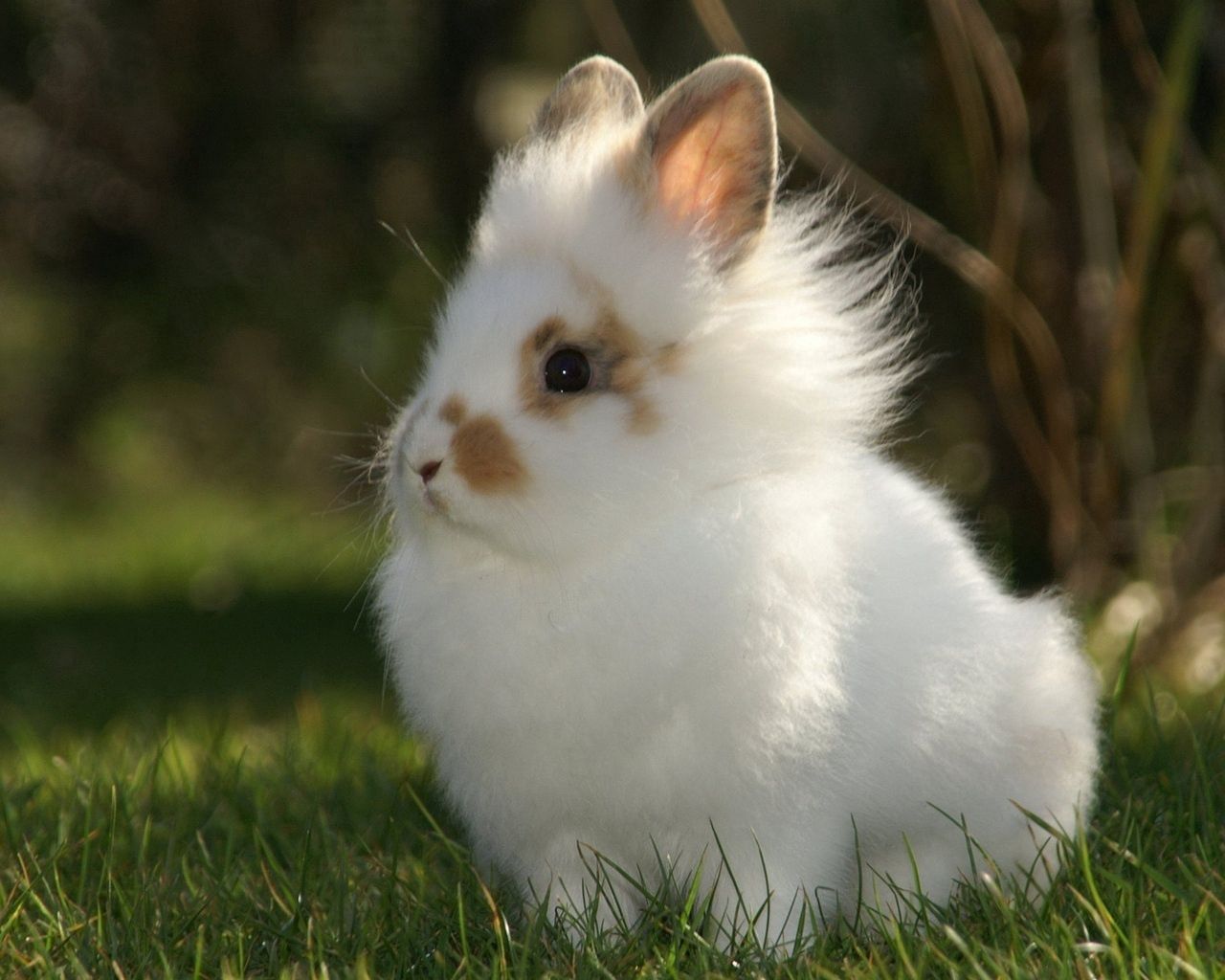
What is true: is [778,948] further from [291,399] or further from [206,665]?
[291,399]

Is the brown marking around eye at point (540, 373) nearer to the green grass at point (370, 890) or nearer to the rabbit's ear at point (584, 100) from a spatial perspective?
the rabbit's ear at point (584, 100)

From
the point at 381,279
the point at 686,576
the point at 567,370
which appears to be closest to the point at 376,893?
the point at 686,576

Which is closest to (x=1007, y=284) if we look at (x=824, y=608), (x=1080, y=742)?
(x=1080, y=742)

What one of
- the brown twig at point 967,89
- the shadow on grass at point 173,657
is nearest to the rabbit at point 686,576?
the brown twig at point 967,89

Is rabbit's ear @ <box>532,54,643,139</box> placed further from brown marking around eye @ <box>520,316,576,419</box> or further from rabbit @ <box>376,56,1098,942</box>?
brown marking around eye @ <box>520,316,576,419</box>

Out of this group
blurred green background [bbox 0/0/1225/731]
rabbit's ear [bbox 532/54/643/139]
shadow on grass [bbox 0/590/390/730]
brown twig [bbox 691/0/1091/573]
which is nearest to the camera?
rabbit's ear [bbox 532/54/643/139]

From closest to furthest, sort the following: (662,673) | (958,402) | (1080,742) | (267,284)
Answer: (662,673) < (1080,742) < (958,402) < (267,284)

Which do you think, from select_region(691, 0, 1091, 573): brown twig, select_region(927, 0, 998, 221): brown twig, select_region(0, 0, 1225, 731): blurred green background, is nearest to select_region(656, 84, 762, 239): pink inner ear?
select_region(0, 0, 1225, 731): blurred green background
